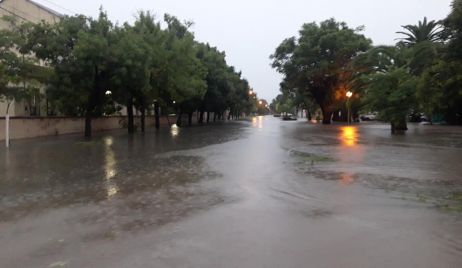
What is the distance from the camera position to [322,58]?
2506 inches

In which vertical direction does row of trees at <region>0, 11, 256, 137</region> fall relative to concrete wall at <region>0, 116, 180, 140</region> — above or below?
above

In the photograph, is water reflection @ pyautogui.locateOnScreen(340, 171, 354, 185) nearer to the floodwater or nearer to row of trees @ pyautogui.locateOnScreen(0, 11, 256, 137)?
the floodwater

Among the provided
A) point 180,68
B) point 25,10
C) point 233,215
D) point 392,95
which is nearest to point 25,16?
point 25,10

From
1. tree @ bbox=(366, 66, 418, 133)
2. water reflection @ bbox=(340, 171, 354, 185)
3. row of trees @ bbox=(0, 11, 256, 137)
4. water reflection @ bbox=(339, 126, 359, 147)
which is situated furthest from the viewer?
tree @ bbox=(366, 66, 418, 133)

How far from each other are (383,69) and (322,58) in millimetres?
20962

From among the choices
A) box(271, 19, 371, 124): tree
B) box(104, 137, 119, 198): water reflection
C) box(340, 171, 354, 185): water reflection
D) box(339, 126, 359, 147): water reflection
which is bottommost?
box(104, 137, 119, 198): water reflection

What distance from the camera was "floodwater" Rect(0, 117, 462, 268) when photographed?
5848mm

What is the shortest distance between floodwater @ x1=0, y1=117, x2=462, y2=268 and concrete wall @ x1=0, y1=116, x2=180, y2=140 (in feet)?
52.5

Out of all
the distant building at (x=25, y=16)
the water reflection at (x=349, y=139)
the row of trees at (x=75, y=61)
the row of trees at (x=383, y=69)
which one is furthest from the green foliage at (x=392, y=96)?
the distant building at (x=25, y=16)

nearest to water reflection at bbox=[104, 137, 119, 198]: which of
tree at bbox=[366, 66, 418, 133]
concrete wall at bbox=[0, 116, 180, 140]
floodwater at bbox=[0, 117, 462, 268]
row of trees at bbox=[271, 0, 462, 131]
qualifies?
floodwater at bbox=[0, 117, 462, 268]

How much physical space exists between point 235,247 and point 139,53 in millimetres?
23750

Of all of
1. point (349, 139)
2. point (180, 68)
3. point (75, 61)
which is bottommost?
point (349, 139)

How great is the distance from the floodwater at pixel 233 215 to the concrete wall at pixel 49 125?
630 inches

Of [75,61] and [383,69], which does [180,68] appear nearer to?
[75,61]
